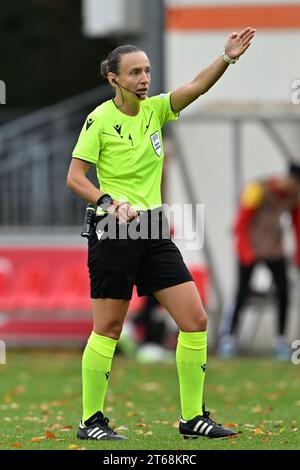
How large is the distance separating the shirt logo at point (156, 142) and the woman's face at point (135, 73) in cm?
24

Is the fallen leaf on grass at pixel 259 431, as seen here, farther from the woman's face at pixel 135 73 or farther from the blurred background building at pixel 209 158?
the blurred background building at pixel 209 158

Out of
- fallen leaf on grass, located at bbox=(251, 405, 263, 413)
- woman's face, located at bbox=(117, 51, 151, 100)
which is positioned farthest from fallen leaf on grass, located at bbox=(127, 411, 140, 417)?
woman's face, located at bbox=(117, 51, 151, 100)

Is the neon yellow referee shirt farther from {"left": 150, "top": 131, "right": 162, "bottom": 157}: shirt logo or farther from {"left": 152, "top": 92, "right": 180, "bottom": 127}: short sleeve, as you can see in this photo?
{"left": 152, "top": 92, "right": 180, "bottom": 127}: short sleeve

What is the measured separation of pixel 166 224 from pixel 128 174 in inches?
16.7

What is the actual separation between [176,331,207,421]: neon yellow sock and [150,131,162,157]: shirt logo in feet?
3.67

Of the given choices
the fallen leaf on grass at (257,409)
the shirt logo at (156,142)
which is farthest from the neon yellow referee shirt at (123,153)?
the fallen leaf on grass at (257,409)

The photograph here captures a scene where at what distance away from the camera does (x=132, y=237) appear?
8.48 meters

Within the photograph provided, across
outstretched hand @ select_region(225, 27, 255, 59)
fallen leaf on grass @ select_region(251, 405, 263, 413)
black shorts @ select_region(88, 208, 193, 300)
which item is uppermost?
outstretched hand @ select_region(225, 27, 255, 59)

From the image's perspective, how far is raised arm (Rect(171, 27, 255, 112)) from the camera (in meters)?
8.34

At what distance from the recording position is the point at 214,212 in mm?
18062

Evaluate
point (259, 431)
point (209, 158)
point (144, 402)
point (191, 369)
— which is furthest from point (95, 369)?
point (209, 158)
